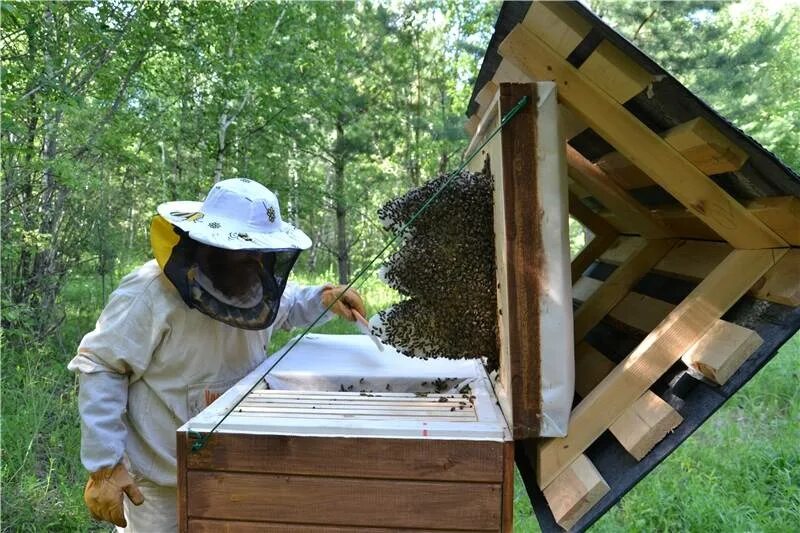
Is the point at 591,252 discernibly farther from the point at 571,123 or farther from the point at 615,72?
the point at 615,72

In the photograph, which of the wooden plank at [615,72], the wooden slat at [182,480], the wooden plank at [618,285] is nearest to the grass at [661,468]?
the wooden plank at [618,285]

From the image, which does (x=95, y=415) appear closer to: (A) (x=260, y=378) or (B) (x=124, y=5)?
(A) (x=260, y=378)

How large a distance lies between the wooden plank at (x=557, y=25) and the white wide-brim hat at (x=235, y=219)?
3.07 ft

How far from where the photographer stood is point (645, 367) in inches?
52.9

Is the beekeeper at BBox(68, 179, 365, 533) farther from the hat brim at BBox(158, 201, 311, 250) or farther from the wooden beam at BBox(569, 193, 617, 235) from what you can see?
the wooden beam at BBox(569, 193, 617, 235)

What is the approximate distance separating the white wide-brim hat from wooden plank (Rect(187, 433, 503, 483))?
0.56 m

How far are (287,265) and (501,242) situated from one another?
911 mm

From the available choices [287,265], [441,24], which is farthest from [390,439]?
[441,24]

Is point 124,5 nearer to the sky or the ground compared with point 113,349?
nearer to the sky

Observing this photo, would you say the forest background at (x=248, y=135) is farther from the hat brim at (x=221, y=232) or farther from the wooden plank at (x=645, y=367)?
the hat brim at (x=221, y=232)

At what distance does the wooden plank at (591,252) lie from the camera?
2.48 m

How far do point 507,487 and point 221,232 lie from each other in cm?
107

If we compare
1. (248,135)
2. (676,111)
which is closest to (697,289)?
(676,111)

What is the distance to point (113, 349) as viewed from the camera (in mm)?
1725
